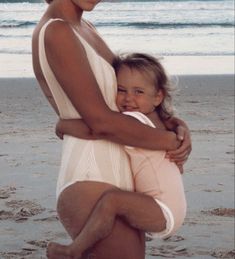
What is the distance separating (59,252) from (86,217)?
0.56ft

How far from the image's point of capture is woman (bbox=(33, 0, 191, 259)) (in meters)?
2.53

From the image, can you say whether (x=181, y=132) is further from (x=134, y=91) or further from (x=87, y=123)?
(x=87, y=123)

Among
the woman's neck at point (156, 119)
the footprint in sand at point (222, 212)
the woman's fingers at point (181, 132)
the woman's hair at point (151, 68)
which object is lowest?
the footprint in sand at point (222, 212)

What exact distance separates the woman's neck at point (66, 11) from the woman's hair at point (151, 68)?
20 centimetres

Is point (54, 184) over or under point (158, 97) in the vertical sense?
under

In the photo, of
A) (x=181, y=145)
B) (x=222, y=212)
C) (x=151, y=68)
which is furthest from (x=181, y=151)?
(x=222, y=212)

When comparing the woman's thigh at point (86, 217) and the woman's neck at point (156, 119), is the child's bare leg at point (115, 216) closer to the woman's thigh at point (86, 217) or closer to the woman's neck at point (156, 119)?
the woman's thigh at point (86, 217)

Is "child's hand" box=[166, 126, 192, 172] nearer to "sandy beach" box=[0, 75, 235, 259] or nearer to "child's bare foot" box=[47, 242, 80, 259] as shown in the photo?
"sandy beach" box=[0, 75, 235, 259]

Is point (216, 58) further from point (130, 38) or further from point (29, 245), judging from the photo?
point (29, 245)

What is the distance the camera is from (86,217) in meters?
2.62

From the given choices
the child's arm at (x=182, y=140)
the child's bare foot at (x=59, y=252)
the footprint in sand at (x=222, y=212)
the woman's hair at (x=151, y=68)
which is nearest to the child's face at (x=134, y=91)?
the woman's hair at (x=151, y=68)

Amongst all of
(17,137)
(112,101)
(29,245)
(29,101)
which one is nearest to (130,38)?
(29,101)

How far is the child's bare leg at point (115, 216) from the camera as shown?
2.56 meters

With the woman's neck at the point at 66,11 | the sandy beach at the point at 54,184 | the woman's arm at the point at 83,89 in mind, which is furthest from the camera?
the sandy beach at the point at 54,184
